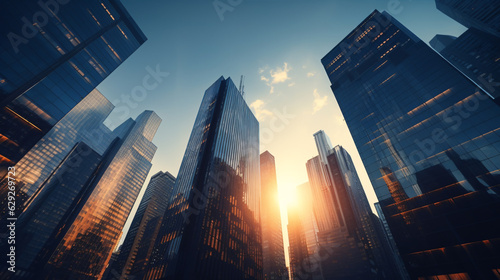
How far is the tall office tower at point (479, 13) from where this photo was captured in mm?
71562

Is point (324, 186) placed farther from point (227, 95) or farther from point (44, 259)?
point (44, 259)

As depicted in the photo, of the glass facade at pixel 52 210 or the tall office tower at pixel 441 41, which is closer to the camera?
the glass facade at pixel 52 210

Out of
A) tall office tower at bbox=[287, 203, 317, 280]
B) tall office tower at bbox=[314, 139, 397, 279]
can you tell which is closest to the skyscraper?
tall office tower at bbox=[287, 203, 317, 280]

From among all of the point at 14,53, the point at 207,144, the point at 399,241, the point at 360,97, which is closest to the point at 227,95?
the point at 207,144

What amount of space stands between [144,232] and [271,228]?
96707mm

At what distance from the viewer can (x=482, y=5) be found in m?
76.5

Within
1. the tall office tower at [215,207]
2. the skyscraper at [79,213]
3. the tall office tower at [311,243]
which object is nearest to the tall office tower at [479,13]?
the tall office tower at [215,207]

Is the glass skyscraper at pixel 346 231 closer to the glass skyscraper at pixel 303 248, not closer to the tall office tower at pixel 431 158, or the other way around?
the glass skyscraper at pixel 303 248

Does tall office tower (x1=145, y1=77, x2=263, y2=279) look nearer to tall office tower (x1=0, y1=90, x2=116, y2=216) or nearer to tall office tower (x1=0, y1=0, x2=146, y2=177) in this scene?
tall office tower (x1=0, y1=0, x2=146, y2=177)

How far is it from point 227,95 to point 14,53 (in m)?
62.5

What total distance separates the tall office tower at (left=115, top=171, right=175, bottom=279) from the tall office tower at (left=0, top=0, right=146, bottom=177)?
77.0m

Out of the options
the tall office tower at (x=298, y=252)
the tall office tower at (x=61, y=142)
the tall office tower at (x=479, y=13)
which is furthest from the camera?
the tall office tower at (x=298, y=252)

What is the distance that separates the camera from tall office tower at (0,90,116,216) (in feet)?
311

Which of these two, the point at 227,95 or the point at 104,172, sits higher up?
the point at 227,95
